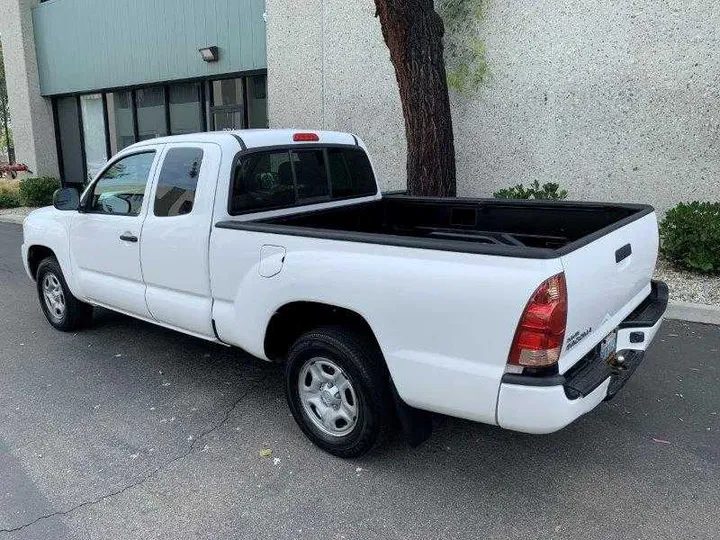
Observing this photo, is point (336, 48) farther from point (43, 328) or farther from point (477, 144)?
point (43, 328)

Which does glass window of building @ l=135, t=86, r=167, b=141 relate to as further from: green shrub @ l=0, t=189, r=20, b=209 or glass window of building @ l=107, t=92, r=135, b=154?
green shrub @ l=0, t=189, r=20, b=209

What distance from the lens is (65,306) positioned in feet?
17.8

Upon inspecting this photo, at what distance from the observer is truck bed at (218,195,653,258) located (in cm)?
397

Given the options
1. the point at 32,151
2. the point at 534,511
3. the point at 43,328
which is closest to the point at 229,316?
the point at 534,511

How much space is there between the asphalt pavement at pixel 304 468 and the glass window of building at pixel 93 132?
46.6ft

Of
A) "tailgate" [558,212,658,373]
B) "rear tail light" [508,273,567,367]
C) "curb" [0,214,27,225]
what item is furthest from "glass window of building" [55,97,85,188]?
"rear tail light" [508,273,567,367]

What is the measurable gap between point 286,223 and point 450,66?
6139mm

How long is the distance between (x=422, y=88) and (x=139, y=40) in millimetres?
9755

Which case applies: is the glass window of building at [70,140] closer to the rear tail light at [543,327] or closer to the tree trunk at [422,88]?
the tree trunk at [422,88]

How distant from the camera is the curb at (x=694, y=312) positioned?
5527 mm

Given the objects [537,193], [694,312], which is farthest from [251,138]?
[537,193]

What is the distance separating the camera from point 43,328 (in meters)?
5.75

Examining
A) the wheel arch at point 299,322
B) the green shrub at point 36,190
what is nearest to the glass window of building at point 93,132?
the green shrub at point 36,190

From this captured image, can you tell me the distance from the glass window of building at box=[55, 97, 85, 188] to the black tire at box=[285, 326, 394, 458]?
1720 cm
